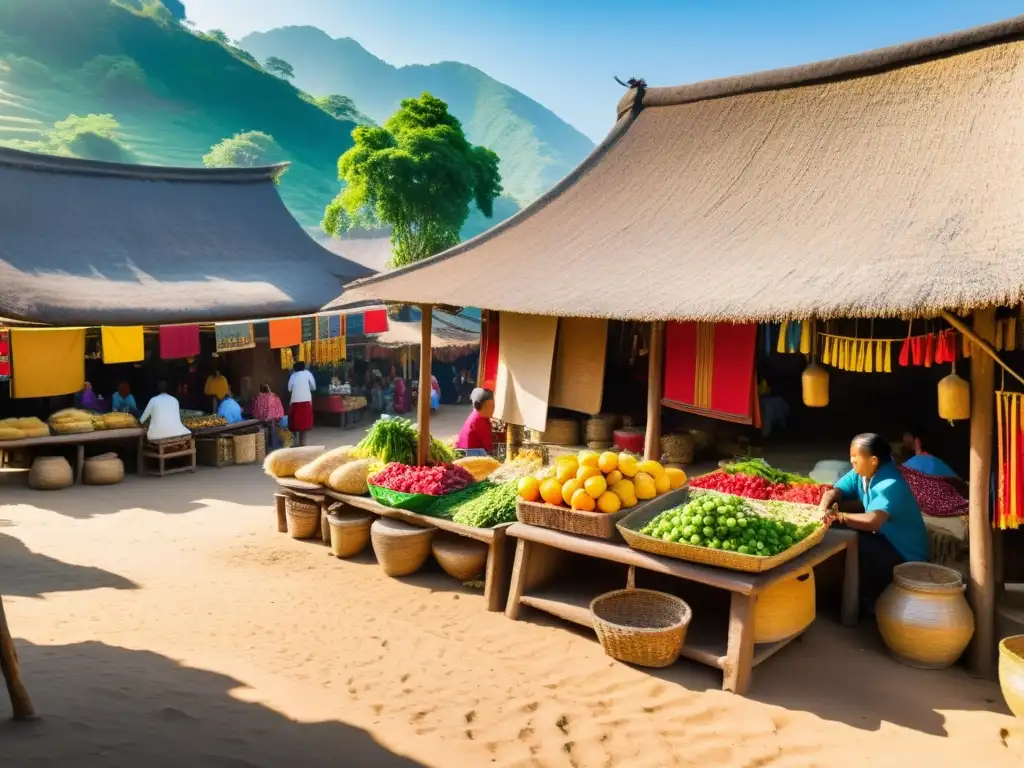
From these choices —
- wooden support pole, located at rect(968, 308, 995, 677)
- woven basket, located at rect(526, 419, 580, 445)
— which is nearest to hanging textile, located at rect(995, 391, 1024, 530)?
wooden support pole, located at rect(968, 308, 995, 677)

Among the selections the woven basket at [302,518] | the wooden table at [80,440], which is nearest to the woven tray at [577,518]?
the woven basket at [302,518]

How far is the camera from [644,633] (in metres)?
5.45

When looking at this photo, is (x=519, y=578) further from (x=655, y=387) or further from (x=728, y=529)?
(x=655, y=387)

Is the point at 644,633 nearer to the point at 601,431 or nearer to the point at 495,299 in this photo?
the point at 495,299

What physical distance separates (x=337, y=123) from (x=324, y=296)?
79.9 metres

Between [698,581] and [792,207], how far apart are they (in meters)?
3.74

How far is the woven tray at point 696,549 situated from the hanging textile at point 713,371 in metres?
2.03

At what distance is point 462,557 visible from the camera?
719cm

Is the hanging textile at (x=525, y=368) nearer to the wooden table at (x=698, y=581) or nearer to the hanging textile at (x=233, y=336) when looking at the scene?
the wooden table at (x=698, y=581)

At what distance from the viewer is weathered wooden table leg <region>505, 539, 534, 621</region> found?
6.52 meters

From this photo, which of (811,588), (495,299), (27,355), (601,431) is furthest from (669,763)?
(27,355)

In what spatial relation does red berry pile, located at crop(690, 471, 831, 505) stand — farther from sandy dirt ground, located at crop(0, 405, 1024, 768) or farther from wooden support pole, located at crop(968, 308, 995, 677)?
wooden support pole, located at crop(968, 308, 995, 677)

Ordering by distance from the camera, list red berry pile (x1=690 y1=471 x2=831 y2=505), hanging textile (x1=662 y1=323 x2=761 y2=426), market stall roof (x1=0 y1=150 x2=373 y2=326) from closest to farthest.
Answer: red berry pile (x1=690 y1=471 x2=831 y2=505)
hanging textile (x1=662 y1=323 x2=761 y2=426)
market stall roof (x1=0 y1=150 x2=373 y2=326)

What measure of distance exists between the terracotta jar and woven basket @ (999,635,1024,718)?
0.50 m
